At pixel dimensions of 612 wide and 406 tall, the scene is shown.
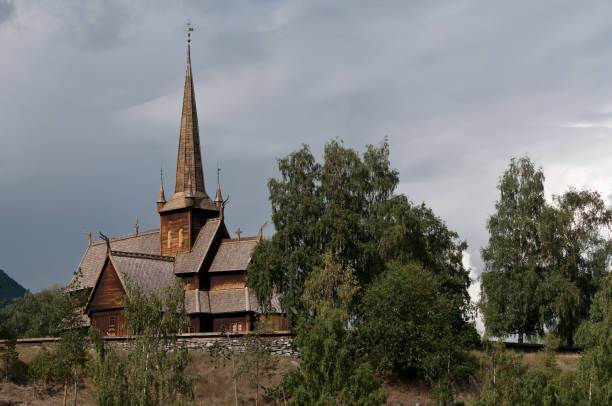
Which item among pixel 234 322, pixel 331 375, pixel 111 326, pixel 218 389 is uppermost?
pixel 234 322

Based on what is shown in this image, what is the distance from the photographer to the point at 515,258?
5362 centimetres

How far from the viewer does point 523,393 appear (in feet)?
83.4

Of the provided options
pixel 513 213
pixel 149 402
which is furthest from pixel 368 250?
pixel 149 402

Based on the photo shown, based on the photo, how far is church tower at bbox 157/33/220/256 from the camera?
189 ft

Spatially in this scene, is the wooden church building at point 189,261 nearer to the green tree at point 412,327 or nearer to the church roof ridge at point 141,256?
the church roof ridge at point 141,256

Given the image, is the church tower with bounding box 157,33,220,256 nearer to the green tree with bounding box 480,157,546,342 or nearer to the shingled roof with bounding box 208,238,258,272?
the shingled roof with bounding box 208,238,258,272

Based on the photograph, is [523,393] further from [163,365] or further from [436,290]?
[436,290]

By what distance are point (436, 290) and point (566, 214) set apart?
617 inches

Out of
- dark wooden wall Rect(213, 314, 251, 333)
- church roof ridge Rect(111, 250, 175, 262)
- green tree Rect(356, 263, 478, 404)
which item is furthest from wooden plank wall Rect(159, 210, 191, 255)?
green tree Rect(356, 263, 478, 404)

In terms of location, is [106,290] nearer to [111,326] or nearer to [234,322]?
[111,326]

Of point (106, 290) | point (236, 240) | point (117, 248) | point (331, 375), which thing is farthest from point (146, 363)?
point (117, 248)

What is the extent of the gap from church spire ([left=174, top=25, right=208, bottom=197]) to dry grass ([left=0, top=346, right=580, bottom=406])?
63.8ft

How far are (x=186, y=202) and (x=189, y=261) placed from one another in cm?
512

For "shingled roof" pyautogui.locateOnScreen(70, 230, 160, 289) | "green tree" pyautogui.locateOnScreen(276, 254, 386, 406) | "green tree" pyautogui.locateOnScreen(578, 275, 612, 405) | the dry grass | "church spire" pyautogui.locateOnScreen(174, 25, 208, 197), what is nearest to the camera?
"green tree" pyautogui.locateOnScreen(276, 254, 386, 406)
